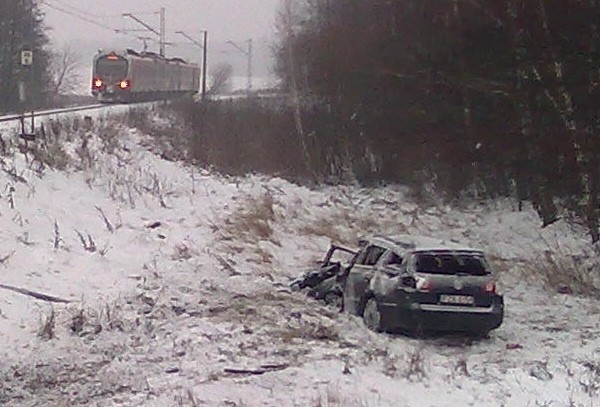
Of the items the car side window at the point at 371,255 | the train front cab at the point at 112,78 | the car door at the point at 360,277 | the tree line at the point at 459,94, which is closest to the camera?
the car door at the point at 360,277

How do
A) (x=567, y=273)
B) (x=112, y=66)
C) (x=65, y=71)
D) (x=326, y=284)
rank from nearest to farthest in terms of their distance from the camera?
(x=326, y=284) → (x=567, y=273) → (x=112, y=66) → (x=65, y=71)

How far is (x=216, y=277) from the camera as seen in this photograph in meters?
19.4

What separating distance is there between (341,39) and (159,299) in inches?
837

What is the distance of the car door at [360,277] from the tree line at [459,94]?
855 centimetres

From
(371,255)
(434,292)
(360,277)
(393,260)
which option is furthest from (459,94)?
(434,292)

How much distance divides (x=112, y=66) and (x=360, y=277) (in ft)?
124

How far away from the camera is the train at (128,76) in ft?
170

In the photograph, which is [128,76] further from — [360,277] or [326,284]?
[360,277]

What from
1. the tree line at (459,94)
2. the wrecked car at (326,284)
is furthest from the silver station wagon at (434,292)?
the tree line at (459,94)

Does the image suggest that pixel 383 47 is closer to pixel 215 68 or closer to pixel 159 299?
pixel 159 299

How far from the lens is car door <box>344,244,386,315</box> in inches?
636

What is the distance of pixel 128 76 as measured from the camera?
51969 mm

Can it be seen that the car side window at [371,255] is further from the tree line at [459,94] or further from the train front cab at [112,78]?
the train front cab at [112,78]

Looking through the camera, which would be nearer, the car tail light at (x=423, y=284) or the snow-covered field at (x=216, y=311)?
the snow-covered field at (x=216, y=311)
